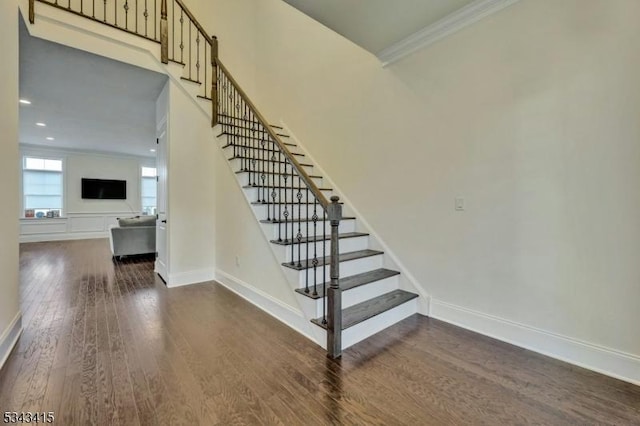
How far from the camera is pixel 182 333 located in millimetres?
2412

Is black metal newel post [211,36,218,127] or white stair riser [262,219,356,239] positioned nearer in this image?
white stair riser [262,219,356,239]

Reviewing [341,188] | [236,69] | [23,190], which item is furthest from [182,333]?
[23,190]

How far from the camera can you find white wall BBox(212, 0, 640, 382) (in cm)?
183

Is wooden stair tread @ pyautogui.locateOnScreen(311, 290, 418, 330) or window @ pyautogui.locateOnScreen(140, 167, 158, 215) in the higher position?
window @ pyautogui.locateOnScreen(140, 167, 158, 215)

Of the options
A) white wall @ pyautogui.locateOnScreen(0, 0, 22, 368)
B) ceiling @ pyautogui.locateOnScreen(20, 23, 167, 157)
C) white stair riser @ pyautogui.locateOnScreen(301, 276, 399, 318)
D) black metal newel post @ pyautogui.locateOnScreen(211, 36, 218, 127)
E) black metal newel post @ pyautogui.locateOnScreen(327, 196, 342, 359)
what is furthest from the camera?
black metal newel post @ pyautogui.locateOnScreen(211, 36, 218, 127)

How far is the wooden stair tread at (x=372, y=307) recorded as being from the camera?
7.41ft

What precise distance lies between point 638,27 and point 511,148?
0.92 m

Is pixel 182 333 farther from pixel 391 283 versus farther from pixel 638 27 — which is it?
pixel 638 27

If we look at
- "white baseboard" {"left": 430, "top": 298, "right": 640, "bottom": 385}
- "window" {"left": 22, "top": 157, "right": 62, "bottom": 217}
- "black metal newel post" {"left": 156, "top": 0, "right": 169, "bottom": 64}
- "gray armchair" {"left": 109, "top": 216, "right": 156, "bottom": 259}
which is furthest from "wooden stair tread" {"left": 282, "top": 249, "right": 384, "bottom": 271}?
"window" {"left": 22, "top": 157, "right": 62, "bottom": 217}

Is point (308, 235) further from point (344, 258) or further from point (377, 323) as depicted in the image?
point (377, 323)

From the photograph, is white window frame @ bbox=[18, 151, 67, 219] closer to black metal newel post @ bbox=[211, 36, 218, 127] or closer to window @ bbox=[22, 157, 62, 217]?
window @ bbox=[22, 157, 62, 217]

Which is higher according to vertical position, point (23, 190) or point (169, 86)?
point (169, 86)

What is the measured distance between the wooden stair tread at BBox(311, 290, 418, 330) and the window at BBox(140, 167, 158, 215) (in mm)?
9305

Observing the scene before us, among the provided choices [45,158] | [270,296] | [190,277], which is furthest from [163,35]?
[45,158]
